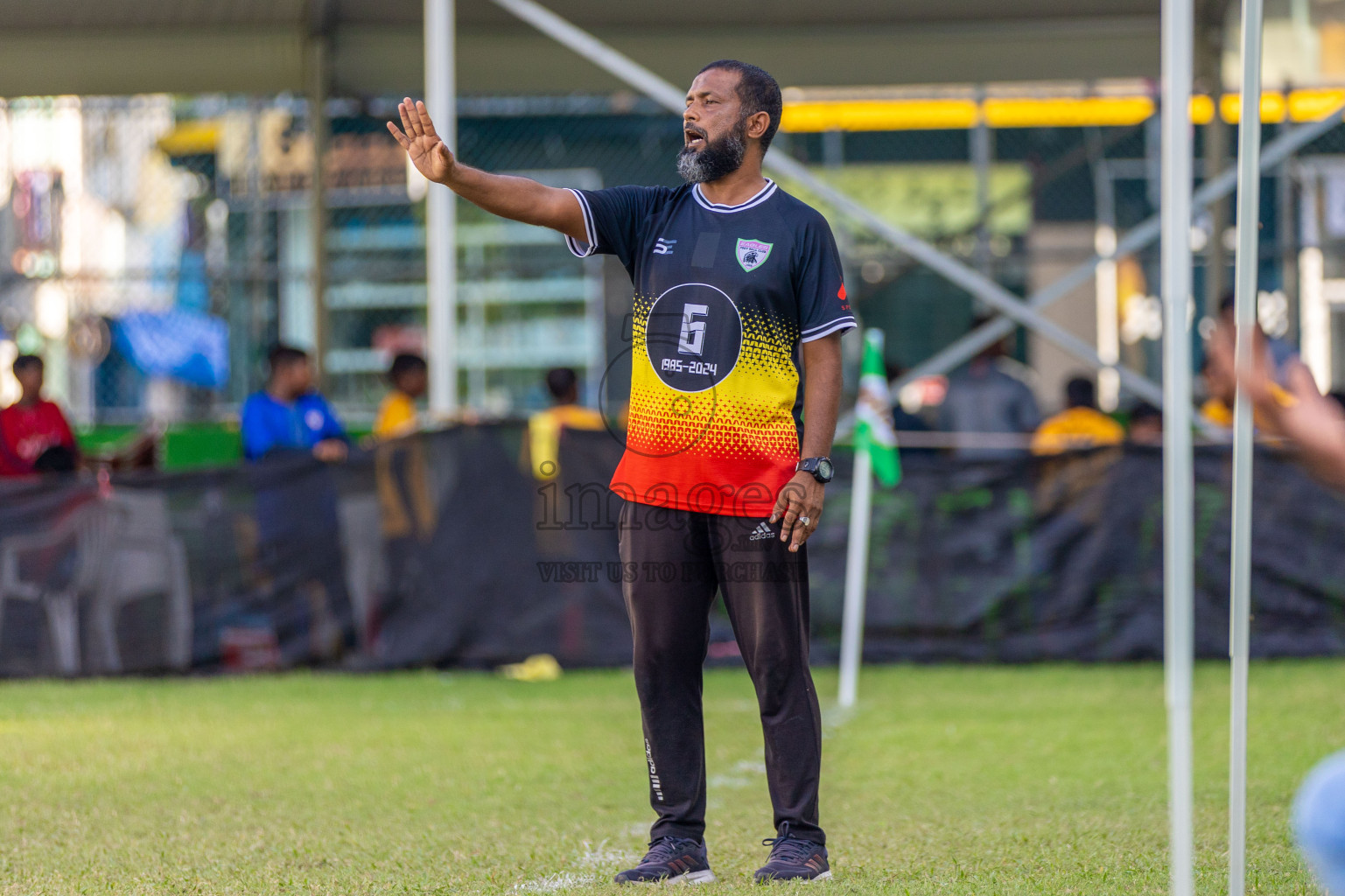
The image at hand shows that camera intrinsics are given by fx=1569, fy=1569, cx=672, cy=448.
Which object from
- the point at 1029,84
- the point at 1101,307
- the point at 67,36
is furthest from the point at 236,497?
the point at 1101,307

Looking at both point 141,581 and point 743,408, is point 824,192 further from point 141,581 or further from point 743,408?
point 743,408

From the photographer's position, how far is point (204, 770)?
19.5 ft

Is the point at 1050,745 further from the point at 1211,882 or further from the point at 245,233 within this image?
the point at 245,233

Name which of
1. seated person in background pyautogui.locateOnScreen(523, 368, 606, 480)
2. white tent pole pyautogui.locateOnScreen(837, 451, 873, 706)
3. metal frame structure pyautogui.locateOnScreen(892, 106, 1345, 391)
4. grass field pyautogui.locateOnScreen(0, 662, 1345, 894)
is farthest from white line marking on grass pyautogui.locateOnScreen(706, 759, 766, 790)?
metal frame structure pyautogui.locateOnScreen(892, 106, 1345, 391)

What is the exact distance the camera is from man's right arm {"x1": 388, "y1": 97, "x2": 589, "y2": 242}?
3.75 metres

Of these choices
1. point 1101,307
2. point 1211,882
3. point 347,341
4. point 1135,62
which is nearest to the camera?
point 1211,882

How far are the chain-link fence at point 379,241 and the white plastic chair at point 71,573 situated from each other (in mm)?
3702

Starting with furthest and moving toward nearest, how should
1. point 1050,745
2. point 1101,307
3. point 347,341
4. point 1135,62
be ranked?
point 1101,307, point 347,341, point 1135,62, point 1050,745

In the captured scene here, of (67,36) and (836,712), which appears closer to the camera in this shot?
(836,712)

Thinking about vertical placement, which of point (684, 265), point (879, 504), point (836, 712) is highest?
point (684, 265)

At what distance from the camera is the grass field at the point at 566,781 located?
13.8ft

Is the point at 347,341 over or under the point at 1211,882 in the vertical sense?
over

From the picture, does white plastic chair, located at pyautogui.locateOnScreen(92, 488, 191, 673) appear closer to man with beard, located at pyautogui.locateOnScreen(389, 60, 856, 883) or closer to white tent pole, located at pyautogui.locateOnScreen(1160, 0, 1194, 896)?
man with beard, located at pyautogui.locateOnScreen(389, 60, 856, 883)

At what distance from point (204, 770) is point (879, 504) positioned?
14.7 feet
